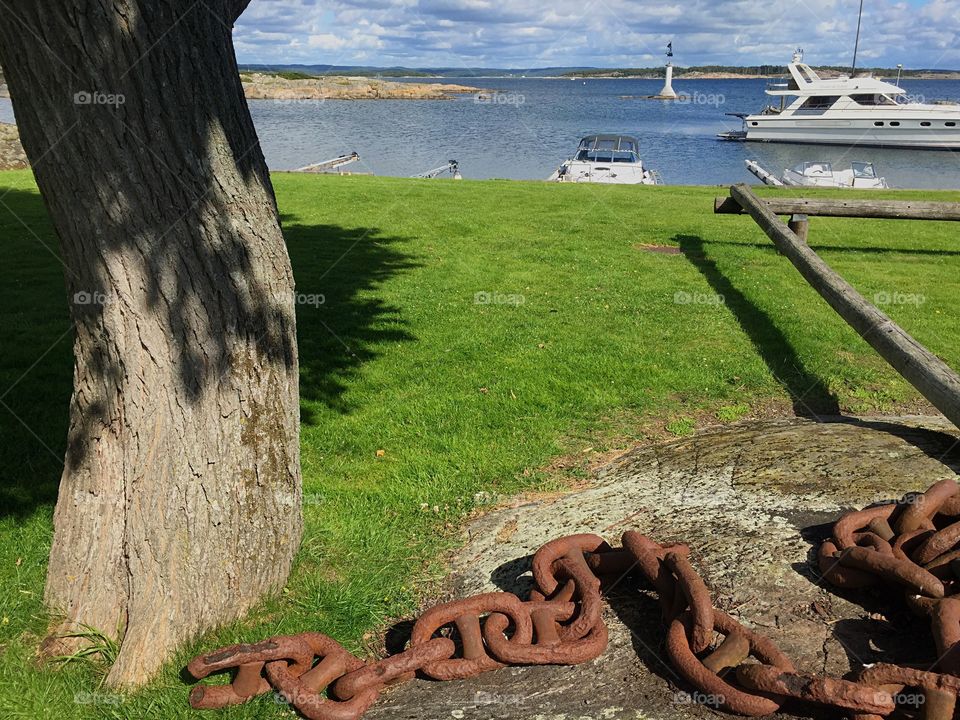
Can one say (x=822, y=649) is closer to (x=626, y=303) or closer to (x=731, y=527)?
(x=731, y=527)

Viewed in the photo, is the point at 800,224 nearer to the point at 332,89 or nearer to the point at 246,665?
the point at 246,665

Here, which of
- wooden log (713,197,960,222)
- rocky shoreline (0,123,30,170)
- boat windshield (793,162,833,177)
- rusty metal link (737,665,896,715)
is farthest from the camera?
boat windshield (793,162,833,177)

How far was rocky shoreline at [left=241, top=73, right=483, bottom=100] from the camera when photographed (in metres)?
110

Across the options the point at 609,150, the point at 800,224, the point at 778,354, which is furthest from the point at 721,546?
the point at 609,150

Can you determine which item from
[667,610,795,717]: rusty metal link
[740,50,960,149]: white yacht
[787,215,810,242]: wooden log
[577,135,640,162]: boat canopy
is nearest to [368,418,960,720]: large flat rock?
[667,610,795,717]: rusty metal link

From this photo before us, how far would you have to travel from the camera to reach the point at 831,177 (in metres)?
31.2

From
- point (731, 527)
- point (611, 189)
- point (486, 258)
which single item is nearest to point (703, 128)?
point (611, 189)

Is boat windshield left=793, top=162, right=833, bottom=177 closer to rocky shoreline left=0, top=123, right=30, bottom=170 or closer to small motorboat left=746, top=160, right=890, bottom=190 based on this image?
small motorboat left=746, top=160, right=890, bottom=190

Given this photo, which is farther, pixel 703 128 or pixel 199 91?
pixel 703 128

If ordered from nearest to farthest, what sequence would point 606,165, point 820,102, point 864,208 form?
point 864,208 → point 606,165 → point 820,102

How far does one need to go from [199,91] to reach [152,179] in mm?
398

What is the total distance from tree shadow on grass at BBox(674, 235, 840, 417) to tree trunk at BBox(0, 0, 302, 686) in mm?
4256

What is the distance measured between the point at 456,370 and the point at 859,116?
175 feet

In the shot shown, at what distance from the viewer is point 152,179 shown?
10.4 feet
